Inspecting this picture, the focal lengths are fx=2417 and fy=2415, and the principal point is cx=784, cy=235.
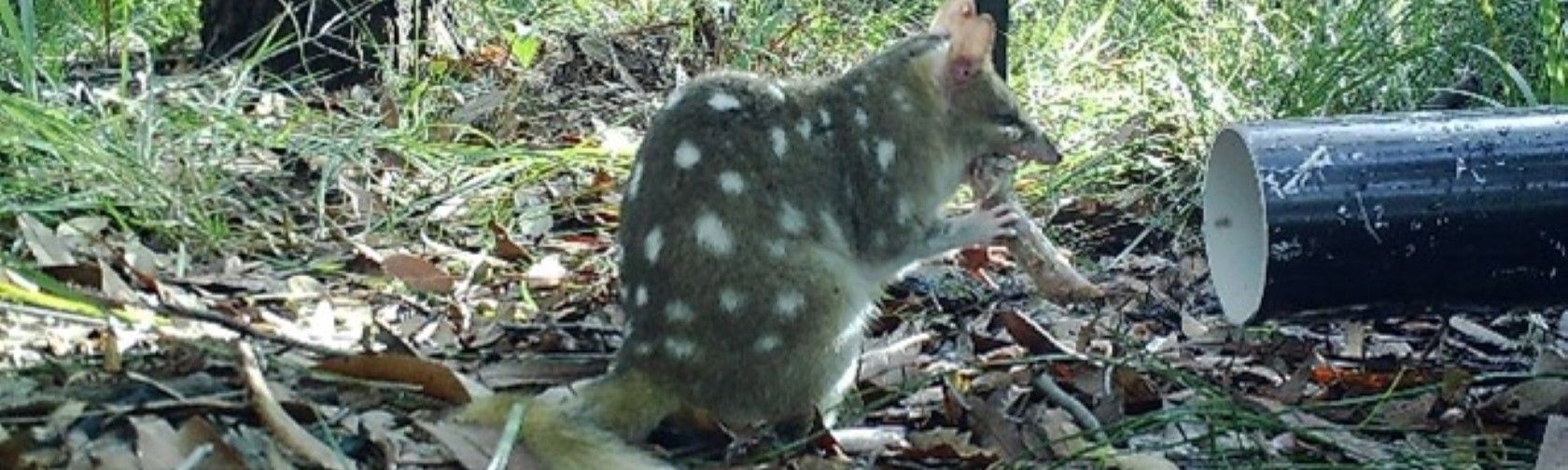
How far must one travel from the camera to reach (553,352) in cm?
323

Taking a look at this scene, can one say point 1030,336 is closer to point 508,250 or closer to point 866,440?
point 866,440

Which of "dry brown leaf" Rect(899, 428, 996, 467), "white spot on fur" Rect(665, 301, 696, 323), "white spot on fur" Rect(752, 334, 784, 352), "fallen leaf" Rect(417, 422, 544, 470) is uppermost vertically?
"white spot on fur" Rect(665, 301, 696, 323)

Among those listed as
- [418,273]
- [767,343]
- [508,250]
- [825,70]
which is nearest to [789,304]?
[767,343]

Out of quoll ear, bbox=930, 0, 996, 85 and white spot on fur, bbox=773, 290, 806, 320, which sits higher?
quoll ear, bbox=930, 0, 996, 85

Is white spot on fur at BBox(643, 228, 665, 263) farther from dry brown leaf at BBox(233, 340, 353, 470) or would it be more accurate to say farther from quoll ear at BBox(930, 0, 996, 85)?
quoll ear at BBox(930, 0, 996, 85)

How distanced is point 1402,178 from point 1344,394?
345 mm

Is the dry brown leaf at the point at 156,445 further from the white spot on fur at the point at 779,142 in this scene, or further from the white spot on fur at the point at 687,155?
the white spot on fur at the point at 779,142

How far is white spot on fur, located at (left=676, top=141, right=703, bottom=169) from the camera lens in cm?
286

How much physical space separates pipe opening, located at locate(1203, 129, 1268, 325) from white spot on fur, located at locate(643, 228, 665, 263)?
72 centimetres

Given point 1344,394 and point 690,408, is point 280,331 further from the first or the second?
point 1344,394

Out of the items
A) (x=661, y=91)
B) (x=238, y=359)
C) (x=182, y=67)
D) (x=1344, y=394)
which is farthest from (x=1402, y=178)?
(x=182, y=67)

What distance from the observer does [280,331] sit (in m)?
3.17

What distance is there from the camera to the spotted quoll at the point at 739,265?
2785 mm

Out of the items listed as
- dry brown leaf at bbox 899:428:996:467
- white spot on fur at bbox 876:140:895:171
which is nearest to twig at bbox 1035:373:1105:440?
dry brown leaf at bbox 899:428:996:467
